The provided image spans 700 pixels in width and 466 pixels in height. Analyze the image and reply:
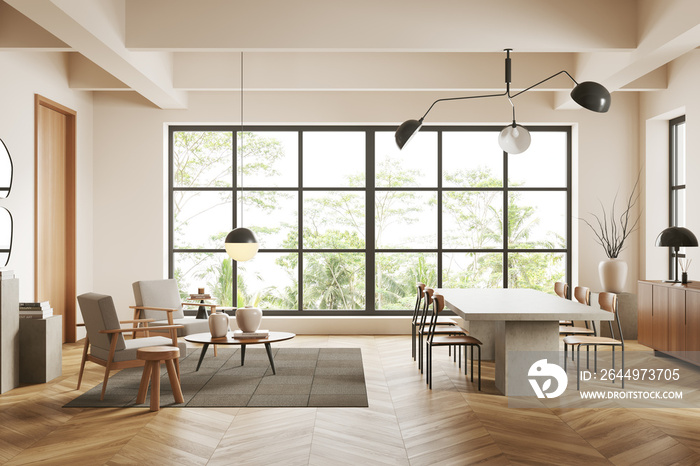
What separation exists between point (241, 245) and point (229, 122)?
2.80 m

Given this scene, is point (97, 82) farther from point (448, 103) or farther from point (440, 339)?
point (440, 339)

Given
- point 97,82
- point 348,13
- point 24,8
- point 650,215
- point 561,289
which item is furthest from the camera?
point 650,215

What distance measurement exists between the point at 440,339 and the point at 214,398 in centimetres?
213

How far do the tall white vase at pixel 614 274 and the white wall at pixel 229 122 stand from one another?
0.61 m

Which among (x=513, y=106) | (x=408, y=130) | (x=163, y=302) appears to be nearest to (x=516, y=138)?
(x=513, y=106)

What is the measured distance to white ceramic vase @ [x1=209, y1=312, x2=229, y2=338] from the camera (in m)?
6.19

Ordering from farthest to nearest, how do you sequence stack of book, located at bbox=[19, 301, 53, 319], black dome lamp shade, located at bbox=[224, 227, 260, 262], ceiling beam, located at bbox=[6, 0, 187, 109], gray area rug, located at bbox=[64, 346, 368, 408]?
black dome lamp shade, located at bbox=[224, 227, 260, 262] → stack of book, located at bbox=[19, 301, 53, 319] → gray area rug, located at bbox=[64, 346, 368, 408] → ceiling beam, located at bbox=[6, 0, 187, 109]

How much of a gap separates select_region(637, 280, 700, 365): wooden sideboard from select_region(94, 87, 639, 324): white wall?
1721 mm

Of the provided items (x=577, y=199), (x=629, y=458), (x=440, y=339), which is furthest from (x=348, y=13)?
(x=577, y=199)

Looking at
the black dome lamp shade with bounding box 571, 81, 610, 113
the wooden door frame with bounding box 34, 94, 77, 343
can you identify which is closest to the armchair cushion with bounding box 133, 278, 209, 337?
the wooden door frame with bounding box 34, 94, 77, 343

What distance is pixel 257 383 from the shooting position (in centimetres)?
610

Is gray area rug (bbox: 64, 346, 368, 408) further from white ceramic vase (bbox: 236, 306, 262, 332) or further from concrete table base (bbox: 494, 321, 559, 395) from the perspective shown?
concrete table base (bbox: 494, 321, 559, 395)

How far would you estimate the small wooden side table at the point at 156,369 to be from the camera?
5.14 meters

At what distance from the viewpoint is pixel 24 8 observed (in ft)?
15.6
